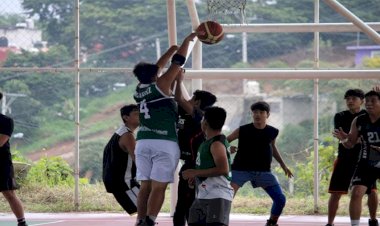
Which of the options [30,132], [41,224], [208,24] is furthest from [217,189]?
[30,132]

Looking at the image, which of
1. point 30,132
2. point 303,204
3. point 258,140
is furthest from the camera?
point 30,132

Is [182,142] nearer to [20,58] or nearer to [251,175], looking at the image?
[251,175]

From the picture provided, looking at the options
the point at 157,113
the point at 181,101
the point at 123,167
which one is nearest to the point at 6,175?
the point at 123,167

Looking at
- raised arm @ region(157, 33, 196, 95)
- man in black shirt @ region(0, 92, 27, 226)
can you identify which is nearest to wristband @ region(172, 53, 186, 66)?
raised arm @ region(157, 33, 196, 95)

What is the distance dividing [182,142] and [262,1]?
44.3 feet

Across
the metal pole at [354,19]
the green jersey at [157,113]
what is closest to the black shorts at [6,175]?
the green jersey at [157,113]

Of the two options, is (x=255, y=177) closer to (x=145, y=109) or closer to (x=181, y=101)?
(x=181, y=101)

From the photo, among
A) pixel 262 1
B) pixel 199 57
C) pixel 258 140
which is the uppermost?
pixel 262 1

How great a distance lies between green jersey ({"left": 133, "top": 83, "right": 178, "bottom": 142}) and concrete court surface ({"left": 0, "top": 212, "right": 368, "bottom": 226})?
287cm

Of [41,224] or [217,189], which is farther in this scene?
[41,224]

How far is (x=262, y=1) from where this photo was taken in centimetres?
2472

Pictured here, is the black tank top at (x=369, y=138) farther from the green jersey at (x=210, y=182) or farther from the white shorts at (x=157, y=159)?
the green jersey at (x=210, y=182)

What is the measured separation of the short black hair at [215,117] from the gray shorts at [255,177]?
286cm

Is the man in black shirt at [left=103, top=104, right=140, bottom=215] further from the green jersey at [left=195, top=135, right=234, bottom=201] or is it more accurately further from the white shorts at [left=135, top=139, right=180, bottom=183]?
the green jersey at [left=195, top=135, right=234, bottom=201]
